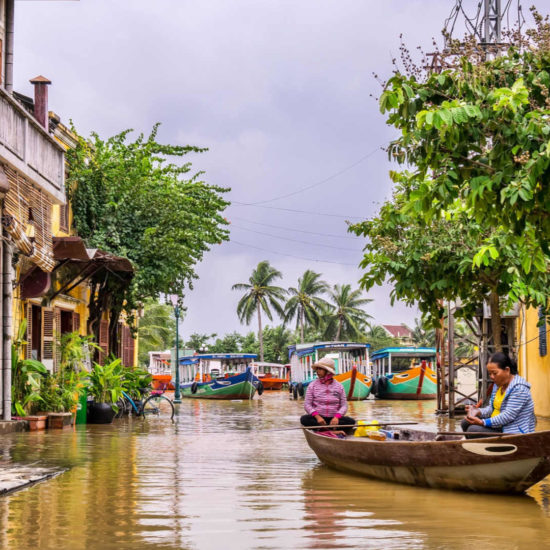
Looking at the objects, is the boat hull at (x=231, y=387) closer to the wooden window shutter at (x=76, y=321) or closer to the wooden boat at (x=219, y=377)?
the wooden boat at (x=219, y=377)

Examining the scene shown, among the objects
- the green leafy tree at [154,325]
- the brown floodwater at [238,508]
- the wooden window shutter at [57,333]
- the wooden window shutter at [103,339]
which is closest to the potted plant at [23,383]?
the wooden window shutter at [57,333]

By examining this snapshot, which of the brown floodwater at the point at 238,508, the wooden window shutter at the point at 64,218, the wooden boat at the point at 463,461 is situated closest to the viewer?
the brown floodwater at the point at 238,508

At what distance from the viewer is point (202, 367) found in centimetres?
5166

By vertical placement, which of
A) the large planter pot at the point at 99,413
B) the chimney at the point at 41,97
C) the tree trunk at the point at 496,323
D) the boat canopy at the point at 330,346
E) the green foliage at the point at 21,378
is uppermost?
the chimney at the point at 41,97

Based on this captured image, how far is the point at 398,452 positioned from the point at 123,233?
1572 cm

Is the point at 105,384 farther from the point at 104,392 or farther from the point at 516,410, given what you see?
the point at 516,410

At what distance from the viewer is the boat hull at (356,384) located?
40938 millimetres

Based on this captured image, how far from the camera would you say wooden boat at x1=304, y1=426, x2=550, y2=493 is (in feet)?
30.3

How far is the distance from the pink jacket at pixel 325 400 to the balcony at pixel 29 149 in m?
6.19

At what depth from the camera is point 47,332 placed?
73.1 feet

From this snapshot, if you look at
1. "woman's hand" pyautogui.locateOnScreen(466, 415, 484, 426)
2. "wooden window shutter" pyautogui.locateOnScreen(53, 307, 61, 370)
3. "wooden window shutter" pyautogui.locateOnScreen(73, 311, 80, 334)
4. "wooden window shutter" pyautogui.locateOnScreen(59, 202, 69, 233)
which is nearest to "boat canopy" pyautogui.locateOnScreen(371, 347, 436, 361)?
"wooden window shutter" pyautogui.locateOnScreen(73, 311, 80, 334)

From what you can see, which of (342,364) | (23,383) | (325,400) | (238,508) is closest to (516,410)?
(238,508)

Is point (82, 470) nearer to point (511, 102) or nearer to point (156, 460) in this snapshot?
point (156, 460)

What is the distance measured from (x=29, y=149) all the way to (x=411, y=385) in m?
30.8
